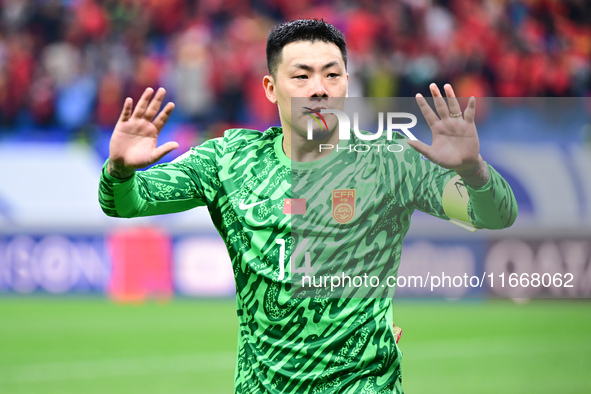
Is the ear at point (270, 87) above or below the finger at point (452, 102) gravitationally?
above

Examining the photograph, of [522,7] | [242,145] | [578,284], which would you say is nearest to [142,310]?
[578,284]

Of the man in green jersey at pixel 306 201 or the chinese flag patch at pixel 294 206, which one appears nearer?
the man in green jersey at pixel 306 201

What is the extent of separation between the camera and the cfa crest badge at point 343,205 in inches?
132

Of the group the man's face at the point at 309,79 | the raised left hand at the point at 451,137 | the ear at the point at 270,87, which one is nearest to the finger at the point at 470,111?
the raised left hand at the point at 451,137

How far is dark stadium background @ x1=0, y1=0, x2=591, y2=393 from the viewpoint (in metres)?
9.04

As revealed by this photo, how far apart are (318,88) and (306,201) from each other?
421 mm

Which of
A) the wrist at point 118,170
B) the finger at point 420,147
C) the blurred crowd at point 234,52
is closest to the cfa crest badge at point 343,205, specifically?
the finger at point 420,147

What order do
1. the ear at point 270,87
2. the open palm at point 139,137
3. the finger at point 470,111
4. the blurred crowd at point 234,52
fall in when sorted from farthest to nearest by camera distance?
the blurred crowd at point 234,52
the ear at point 270,87
the open palm at point 139,137
the finger at point 470,111

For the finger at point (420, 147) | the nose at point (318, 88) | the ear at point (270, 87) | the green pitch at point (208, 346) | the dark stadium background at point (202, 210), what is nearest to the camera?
the finger at point (420, 147)

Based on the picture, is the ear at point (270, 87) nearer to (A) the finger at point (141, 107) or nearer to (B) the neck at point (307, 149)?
(B) the neck at point (307, 149)

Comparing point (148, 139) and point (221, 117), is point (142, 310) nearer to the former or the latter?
point (221, 117)

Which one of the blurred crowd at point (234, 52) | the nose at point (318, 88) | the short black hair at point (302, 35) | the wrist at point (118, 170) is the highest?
the blurred crowd at point (234, 52)

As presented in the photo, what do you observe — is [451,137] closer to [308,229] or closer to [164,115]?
[308,229]

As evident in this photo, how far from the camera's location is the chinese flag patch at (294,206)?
133 inches
